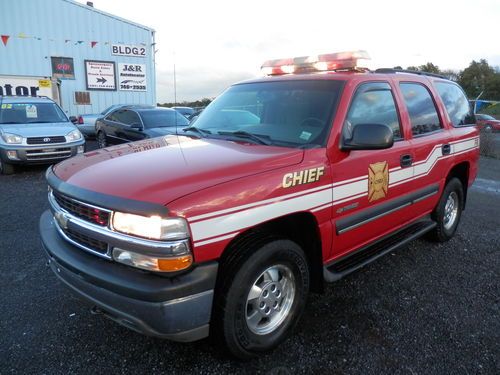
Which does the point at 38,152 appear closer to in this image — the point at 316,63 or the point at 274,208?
the point at 316,63

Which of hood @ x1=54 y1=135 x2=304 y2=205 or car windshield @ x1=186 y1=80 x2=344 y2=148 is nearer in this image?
hood @ x1=54 y1=135 x2=304 y2=205

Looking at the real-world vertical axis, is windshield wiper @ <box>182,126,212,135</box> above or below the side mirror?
below

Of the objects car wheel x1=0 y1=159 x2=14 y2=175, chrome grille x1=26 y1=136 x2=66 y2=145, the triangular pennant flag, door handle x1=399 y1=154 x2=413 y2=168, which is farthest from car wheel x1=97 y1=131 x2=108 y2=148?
door handle x1=399 y1=154 x2=413 y2=168

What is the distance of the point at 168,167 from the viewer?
241 centimetres

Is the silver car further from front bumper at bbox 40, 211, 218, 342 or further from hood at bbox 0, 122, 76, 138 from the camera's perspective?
front bumper at bbox 40, 211, 218, 342

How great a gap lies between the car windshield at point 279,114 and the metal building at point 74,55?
17.0m

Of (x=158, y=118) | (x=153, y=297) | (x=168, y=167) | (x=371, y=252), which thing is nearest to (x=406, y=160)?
(x=371, y=252)

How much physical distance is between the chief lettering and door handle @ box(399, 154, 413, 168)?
1.14 m

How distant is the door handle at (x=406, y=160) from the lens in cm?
345

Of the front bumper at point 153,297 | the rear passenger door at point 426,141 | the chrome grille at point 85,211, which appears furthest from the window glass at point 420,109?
the chrome grille at point 85,211

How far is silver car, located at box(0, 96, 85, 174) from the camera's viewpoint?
827 centimetres

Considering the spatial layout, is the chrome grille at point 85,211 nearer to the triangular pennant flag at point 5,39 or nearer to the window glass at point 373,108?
the window glass at point 373,108

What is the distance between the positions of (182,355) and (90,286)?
0.82m

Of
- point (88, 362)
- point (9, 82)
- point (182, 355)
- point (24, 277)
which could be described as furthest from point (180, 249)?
point (9, 82)
